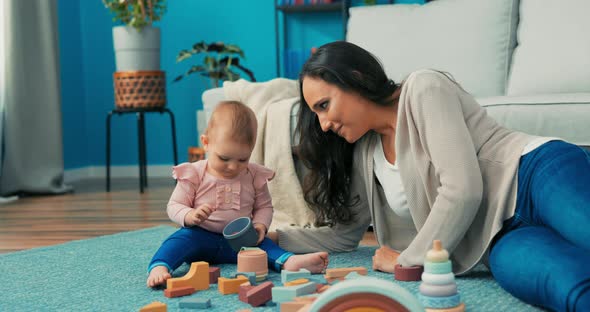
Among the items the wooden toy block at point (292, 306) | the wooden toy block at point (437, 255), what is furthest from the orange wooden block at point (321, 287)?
the wooden toy block at point (437, 255)

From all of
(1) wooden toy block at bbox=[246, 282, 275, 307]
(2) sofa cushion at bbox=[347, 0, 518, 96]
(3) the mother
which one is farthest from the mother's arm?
(2) sofa cushion at bbox=[347, 0, 518, 96]

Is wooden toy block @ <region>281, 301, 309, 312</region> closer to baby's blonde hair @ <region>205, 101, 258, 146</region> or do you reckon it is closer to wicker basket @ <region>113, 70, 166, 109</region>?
baby's blonde hair @ <region>205, 101, 258, 146</region>

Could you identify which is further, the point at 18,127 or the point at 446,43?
the point at 18,127

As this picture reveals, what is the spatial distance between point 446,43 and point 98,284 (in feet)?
5.50

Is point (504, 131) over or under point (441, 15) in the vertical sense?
under

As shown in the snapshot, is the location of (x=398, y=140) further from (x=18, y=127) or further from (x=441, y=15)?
(x=18, y=127)

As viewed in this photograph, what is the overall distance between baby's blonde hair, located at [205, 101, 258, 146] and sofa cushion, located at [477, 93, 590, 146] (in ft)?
2.36

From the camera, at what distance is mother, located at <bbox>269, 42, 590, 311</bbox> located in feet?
4.70

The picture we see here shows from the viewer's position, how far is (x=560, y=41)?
8.33 feet

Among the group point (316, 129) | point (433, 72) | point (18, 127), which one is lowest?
point (18, 127)

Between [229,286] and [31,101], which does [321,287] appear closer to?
[229,286]

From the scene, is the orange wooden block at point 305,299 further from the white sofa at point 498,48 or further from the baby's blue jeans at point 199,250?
the white sofa at point 498,48

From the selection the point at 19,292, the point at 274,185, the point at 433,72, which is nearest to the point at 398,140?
the point at 433,72

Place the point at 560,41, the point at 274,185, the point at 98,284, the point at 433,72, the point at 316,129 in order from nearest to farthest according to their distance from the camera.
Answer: the point at 433,72 → the point at 98,284 → the point at 316,129 → the point at 274,185 → the point at 560,41
